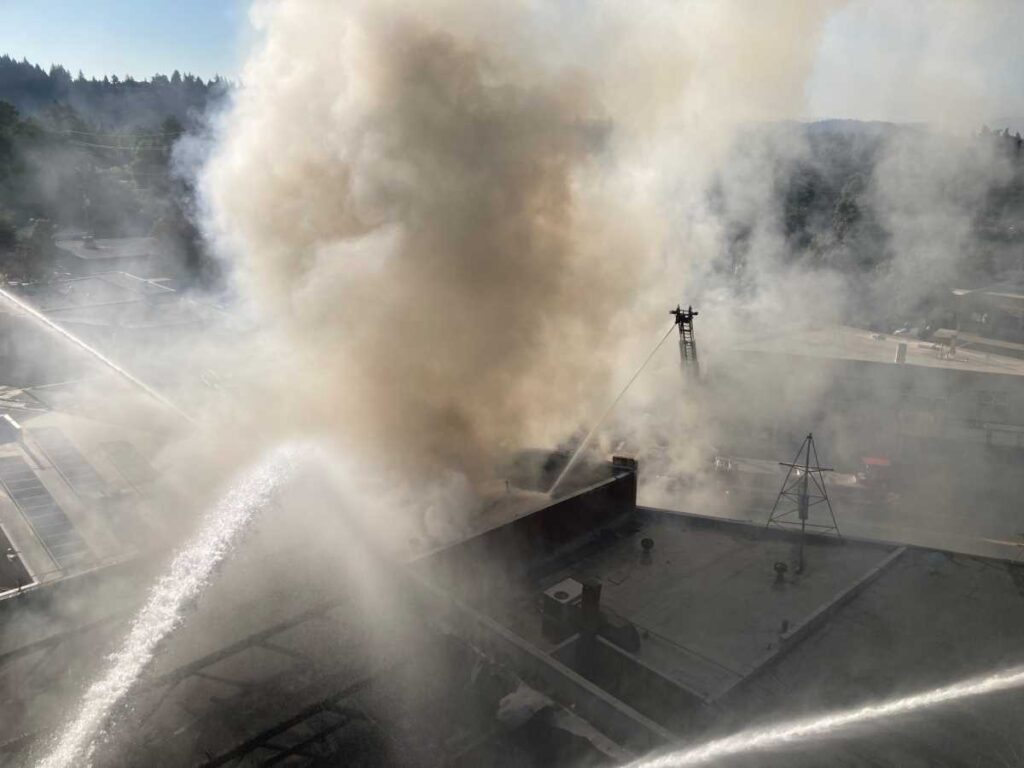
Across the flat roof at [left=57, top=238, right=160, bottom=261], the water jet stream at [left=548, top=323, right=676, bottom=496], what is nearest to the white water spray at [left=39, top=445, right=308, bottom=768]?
the water jet stream at [left=548, top=323, right=676, bottom=496]

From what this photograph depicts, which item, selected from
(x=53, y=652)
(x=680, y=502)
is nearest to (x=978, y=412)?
(x=680, y=502)

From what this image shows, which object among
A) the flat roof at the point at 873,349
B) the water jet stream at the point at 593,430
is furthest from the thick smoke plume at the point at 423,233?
the flat roof at the point at 873,349

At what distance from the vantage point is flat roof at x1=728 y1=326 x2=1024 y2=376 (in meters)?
29.2

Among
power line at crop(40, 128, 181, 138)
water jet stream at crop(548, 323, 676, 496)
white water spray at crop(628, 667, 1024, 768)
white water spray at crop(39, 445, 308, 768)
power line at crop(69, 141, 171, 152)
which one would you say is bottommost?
white water spray at crop(628, 667, 1024, 768)

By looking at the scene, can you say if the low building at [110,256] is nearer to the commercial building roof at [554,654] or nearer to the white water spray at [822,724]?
the commercial building roof at [554,654]

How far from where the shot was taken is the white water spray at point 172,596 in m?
8.64

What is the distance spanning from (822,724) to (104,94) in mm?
116656

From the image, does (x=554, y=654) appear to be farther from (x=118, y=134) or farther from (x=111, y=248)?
(x=118, y=134)

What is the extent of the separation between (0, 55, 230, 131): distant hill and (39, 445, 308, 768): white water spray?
75164mm

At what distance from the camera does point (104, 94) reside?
333 ft

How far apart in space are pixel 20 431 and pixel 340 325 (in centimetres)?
993

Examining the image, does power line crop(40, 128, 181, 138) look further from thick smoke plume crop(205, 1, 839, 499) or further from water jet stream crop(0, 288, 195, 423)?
thick smoke plume crop(205, 1, 839, 499)

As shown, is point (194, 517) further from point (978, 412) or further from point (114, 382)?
point (978, 412)

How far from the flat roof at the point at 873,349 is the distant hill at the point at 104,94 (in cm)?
6962
